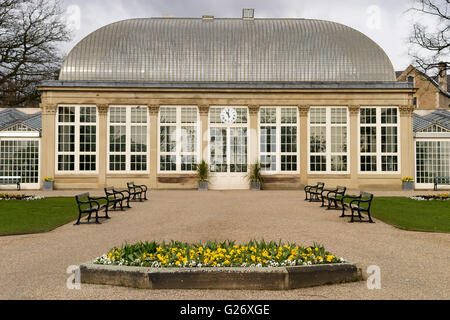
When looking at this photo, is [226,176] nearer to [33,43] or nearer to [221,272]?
[221,272]

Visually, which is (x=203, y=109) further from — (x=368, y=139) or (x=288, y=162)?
(x=368, y=139)

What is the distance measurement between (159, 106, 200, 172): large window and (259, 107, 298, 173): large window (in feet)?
16.1

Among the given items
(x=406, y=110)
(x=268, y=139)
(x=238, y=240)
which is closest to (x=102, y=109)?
(x=268, y=139)

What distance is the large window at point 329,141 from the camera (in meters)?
26.7

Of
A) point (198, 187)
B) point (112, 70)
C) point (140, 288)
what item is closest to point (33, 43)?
point (112, 70)

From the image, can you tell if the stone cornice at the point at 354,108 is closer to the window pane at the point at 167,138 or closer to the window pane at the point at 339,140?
the window pane at the point at 339,140

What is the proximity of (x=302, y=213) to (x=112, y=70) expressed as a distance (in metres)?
19.8

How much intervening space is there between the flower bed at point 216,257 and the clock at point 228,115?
68.4ft

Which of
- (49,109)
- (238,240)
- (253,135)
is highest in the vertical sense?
(49,109)

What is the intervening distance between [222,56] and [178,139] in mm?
7523

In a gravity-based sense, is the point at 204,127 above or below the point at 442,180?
above

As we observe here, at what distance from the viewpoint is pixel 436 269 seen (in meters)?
6.76

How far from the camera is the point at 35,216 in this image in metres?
12.9

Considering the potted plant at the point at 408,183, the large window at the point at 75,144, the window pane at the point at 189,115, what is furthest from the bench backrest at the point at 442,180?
the large window at the point at 75,144
